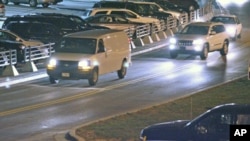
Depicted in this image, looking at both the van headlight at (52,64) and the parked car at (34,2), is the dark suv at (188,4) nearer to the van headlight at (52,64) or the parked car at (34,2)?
the parked car at (34,2)

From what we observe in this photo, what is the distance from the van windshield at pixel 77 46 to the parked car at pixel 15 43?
3.49 m

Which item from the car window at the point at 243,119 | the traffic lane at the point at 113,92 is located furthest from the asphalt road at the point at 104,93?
the car window at the point at 243,119

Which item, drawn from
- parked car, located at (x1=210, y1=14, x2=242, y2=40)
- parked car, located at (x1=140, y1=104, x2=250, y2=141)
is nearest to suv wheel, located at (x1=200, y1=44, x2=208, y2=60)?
parked car, located at (x1=210, y1=14, x2=242, y2=40)

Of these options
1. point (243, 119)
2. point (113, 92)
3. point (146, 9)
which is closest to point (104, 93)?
point (113, 92)

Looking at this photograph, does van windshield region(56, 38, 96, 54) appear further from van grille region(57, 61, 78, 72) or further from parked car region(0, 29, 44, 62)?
parked car region(0, 29, 44, 62)

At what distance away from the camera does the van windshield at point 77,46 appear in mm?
30325

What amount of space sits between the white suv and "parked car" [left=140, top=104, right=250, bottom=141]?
23.9m

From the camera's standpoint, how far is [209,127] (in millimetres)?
14102

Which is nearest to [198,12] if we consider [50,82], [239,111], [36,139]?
[50,82]

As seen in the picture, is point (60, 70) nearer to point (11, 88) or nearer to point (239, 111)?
point (11, 88)

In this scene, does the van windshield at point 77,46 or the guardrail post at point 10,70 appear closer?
the van windshield at point 77,46

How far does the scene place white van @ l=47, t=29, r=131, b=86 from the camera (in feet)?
97.0

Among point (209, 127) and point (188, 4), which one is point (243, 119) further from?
point (188, 4)

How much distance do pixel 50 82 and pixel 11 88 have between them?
1.79 m
